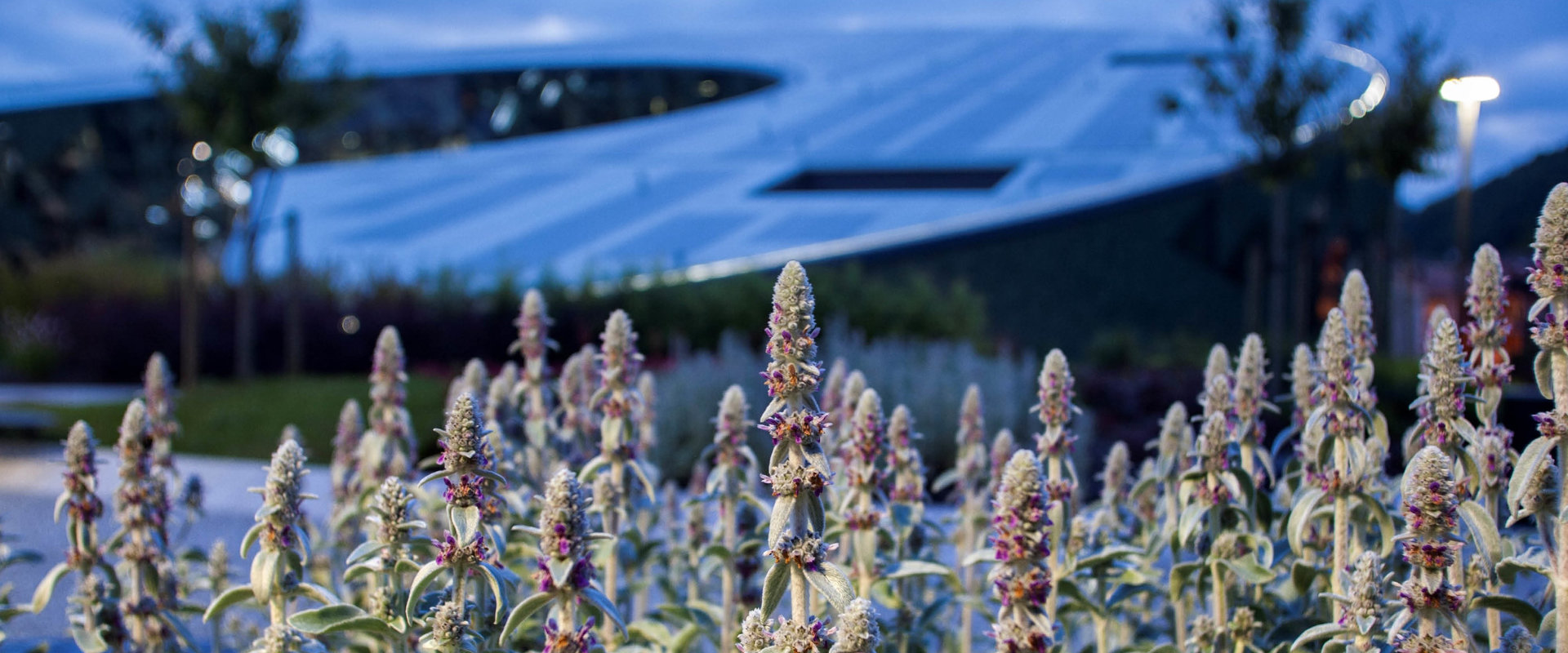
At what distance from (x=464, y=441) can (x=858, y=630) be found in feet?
2.25

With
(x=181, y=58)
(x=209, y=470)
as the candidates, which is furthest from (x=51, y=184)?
(x=209, y=470)

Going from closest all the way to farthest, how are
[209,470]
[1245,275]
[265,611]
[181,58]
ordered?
1. [265,611]
2. [209,470]
3. [181,58]
4. [1245,275]

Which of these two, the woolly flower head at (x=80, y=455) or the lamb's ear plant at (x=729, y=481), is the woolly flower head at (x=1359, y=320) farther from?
the woolly flower head at (x=80, y=455)

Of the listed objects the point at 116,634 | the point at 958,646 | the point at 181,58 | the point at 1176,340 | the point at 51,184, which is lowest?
the point at 958,646

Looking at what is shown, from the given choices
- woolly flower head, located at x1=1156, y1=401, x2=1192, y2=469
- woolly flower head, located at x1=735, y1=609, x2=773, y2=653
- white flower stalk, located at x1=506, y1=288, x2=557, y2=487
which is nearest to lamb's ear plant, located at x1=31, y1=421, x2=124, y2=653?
white flower stalk, located at x1=506, y1=288, x2=557, y2=487

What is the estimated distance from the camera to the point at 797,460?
1575 mm

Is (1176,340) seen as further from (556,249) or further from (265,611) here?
(265,611)

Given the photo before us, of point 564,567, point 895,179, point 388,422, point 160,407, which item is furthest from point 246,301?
point 895,179

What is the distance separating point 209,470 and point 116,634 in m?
5.76

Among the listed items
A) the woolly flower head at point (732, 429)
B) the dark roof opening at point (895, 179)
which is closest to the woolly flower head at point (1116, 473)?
the woolly flower head at point (732, 429)

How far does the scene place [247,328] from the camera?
36.9 ft

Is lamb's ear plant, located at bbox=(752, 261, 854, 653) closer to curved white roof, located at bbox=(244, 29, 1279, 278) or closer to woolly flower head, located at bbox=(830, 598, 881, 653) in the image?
woolly flower head, located at bbox=(830, 598, 881, 653)

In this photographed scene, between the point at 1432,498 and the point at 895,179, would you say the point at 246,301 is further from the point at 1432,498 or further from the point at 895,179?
the point at 1432,498

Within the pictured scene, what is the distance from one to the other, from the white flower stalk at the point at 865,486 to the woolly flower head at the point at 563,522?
796mm
